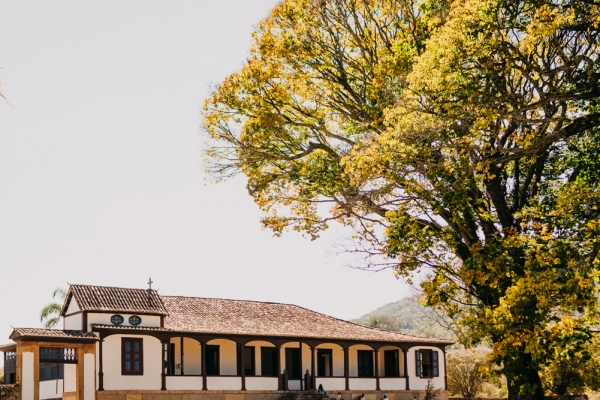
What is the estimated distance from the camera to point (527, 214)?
1591cm

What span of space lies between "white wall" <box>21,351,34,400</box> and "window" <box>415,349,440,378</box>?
21.2 m

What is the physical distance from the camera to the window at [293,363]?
129 ft

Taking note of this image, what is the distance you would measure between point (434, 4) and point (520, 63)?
7.72 ft

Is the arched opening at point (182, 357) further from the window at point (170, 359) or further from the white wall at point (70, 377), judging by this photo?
the white wall at point (70, 377)

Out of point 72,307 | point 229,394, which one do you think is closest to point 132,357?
point 72,307

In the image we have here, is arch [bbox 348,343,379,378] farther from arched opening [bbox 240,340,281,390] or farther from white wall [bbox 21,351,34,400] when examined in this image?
white wall [bbox 21,351,34,400]

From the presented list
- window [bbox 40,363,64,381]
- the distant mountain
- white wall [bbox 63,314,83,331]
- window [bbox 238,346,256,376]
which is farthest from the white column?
the distant mountain

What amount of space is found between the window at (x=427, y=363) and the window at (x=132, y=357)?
16.5 metres

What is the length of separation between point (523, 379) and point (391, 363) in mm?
26723

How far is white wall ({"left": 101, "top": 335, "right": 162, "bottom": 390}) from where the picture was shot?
106 ft

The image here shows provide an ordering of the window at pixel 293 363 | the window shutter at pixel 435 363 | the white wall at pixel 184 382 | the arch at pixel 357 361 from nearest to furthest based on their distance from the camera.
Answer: the white wall at pixel 184 382
the window at pixel 293 363
the arch at pixel 357 361
the window shutter at pixel 435 363

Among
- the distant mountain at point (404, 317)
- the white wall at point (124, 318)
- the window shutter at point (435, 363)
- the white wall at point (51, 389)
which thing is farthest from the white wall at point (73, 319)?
the distant mountain at point (404, 317)

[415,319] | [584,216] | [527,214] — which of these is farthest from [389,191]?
[415,319]

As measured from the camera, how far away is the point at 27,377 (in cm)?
3017
